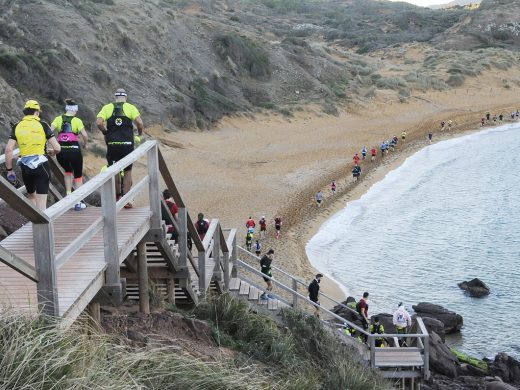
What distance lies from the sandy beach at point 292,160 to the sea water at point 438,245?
1.03m

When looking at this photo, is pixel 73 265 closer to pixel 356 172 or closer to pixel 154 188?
pixel 154 188

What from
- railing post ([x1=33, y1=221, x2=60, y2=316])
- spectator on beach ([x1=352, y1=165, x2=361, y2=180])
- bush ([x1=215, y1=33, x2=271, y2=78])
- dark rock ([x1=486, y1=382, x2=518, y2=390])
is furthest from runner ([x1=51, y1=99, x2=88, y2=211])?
bush ([x1=215, y1=33, x2=271, y2=78])

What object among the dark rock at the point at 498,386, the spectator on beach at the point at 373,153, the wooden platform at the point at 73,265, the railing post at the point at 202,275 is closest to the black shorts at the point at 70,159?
the wooden platform at the point at 73,265

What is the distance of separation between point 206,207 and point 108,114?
1919 centimetres

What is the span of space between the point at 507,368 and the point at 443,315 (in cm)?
307

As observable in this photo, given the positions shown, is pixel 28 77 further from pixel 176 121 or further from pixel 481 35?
pixel 481 35

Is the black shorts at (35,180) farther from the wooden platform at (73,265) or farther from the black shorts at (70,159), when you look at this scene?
the black shorts at (70,159)

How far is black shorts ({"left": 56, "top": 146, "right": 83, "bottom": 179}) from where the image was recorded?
25.7ft

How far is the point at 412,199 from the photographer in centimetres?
3391

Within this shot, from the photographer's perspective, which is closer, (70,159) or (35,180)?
(35,180)

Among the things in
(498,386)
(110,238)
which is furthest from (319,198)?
(110,238)

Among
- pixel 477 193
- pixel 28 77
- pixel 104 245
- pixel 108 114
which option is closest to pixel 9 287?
pixel 104 245

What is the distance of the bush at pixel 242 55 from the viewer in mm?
52250

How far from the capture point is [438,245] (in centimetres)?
2633
